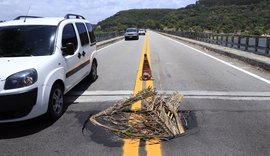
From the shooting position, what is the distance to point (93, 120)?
596 centimetres

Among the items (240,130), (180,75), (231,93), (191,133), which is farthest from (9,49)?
(180,75)

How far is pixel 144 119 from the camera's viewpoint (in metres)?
5.81

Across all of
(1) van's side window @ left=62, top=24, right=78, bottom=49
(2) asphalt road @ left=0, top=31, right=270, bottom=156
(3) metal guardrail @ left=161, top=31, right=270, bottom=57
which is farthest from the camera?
(3) metal guardrail @ left=161, top=31, right=270, bottom=57

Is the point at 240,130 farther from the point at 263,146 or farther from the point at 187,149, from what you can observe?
the point at 187,149

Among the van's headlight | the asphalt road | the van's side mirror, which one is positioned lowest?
the asphalt road

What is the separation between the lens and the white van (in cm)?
521

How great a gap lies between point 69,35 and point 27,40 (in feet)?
3.78

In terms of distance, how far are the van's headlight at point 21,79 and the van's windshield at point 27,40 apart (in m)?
1.01

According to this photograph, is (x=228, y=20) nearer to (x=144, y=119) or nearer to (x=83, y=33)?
(x=83, y=33)

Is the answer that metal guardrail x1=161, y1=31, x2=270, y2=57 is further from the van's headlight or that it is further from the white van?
the van's headlight

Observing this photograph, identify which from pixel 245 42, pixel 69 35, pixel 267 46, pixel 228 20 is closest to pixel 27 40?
pixel 69 35

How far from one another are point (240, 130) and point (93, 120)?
2.53 metres

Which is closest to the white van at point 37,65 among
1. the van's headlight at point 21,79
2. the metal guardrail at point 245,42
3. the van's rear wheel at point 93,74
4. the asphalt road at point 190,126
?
the van's headlight at point 21,79

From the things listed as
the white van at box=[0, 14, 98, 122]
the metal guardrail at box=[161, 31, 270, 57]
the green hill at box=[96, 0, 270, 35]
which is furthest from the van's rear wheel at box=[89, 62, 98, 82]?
the green hill at box=[96, 0, 270, 35]
